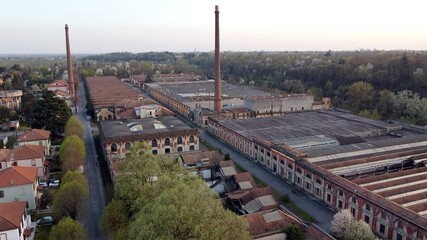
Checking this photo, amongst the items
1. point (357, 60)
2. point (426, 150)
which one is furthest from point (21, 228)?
point (357, 60)

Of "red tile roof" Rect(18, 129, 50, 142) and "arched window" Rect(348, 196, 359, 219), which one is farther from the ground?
"red tile roof" Rect(18, 129, 50, 142)

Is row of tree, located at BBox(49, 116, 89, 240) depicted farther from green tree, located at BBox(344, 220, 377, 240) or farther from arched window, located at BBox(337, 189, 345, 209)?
arched window, located at BBox(337, 189, 345, 209)

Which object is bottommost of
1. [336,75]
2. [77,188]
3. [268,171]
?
[268,171]

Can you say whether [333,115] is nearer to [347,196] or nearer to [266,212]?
[347,196]

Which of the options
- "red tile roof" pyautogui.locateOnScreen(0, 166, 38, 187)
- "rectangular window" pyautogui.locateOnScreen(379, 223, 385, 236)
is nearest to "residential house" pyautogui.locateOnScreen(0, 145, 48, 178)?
"red tile roof" pyautogui.locateOnScreen(0, 166, 38, 187)

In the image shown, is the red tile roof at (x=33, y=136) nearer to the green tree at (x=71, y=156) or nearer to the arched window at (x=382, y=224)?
the green tree at (x=71, y=156)

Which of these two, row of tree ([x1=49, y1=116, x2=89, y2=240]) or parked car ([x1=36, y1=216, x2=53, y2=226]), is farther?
parked car ([x1=36, y1=216, x2=53, y2=226])
